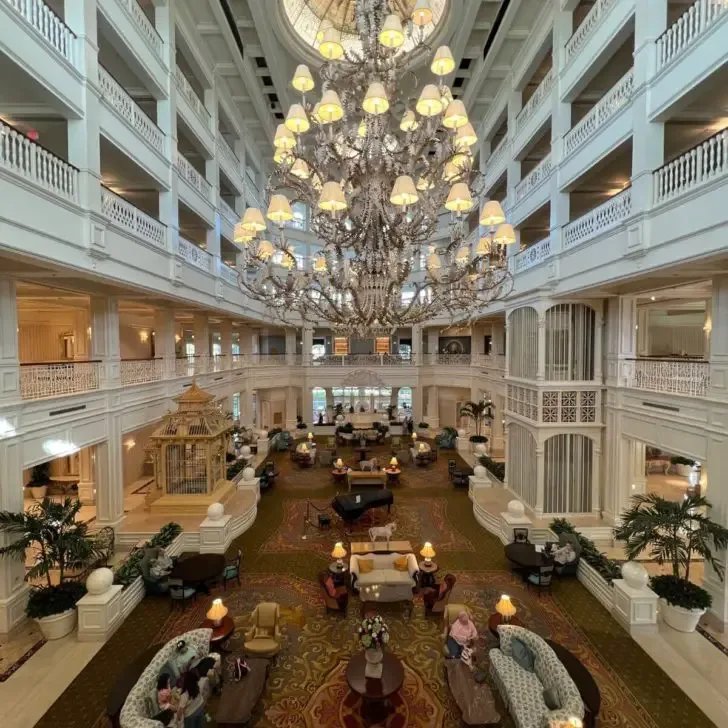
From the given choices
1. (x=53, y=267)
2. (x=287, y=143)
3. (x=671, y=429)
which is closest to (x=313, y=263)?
(x=287, y=143)

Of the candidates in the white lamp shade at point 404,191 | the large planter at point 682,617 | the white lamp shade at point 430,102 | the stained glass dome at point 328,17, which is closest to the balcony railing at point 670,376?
the large planter at point 682,617

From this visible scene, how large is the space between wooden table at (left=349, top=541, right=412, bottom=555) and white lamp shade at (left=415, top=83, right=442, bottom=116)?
8.32 m

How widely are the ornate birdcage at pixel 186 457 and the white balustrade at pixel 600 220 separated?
10.9 m

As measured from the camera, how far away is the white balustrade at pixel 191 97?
438 inches

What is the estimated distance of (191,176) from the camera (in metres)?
12.2

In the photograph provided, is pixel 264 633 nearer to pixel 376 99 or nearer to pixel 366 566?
pixel 366 566

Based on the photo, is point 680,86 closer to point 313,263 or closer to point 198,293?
point 313,263

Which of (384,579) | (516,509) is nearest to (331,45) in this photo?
(384,579)

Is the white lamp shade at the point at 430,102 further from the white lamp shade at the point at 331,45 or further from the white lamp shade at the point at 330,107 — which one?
the white lamp shade at the point at 331,45

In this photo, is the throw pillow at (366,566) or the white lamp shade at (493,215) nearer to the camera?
the white lamp shade at (493,215)

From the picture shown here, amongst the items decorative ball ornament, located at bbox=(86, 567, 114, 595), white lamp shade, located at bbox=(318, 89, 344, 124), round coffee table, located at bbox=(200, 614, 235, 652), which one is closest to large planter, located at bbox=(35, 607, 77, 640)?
decorative ball ornament, located at bbox=(86, 567, 114, 595)

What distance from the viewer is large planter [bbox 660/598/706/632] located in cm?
671

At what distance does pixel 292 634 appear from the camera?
22.1 feet

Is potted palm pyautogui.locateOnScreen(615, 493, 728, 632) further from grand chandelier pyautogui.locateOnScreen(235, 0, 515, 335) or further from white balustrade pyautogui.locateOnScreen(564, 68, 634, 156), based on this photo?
white balustrade pyautogui.locateOnScreen(564, 68, 634, 156)
